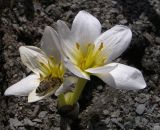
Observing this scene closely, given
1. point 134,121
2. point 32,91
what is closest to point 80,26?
point 32,91

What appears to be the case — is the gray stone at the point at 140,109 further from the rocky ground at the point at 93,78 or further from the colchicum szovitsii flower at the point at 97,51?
the colchicum szovitsii flower at the point at 97,51

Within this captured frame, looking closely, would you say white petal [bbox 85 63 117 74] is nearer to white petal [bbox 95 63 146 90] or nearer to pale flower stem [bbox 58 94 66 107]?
white petal [bbox 95 63 146 90]

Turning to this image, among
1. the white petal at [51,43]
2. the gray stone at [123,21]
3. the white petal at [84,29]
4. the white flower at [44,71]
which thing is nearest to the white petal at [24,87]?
the white flower at [44,71]

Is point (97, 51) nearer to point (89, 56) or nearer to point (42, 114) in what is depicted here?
point (89, 56)

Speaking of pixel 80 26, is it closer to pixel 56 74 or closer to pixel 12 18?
pixel 56 74

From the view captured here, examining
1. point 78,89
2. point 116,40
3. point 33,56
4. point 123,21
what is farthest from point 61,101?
point 123,21

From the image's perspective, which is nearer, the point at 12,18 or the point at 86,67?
the point at 86,67
